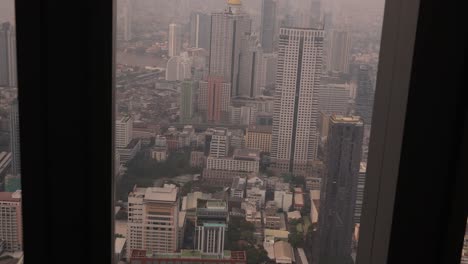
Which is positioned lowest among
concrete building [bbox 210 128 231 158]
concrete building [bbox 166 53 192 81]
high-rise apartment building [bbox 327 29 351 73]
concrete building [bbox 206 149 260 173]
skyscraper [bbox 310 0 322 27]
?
concrete building [bbox 206 149 260 173]

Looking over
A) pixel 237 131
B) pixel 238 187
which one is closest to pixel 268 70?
pixel 237 131

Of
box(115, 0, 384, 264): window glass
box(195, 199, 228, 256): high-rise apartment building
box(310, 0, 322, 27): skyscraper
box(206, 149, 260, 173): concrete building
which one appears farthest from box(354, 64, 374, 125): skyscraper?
box(195, 199, 228, 256): high-rise apartment building

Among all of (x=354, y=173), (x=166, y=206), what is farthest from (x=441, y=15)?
(x=166, y=206)

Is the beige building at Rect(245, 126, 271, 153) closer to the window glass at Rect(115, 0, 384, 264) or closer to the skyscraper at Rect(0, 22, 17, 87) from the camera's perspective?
the window glass at Rect(115, 0, 384, 264)

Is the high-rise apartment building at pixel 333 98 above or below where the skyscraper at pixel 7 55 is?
below

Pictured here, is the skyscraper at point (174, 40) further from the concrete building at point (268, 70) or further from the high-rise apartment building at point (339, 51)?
the high-rise apartment building at point (339, 51)

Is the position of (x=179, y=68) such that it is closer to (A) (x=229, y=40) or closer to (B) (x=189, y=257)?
(A) (x=229, y=40)

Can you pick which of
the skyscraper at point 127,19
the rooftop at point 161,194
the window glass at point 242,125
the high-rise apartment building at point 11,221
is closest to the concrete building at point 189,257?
the window glass at point 242,125
